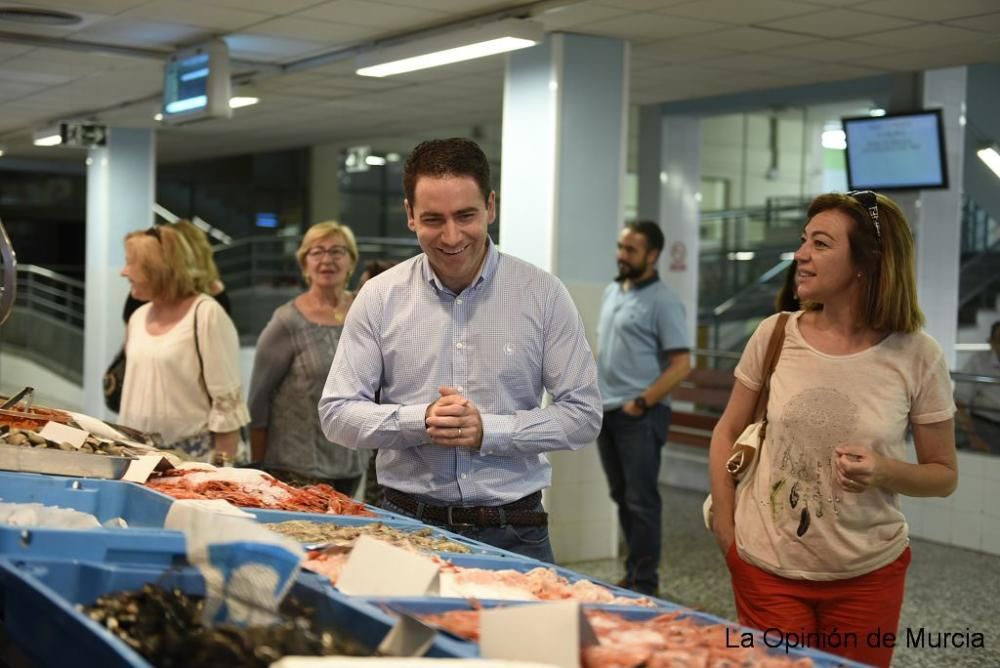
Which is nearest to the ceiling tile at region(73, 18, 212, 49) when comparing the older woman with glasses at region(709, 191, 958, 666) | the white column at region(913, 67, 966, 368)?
the white column at region(913, 67, 966, 368)

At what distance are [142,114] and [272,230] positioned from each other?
8.04 metres

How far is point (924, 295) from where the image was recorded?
10.1 m

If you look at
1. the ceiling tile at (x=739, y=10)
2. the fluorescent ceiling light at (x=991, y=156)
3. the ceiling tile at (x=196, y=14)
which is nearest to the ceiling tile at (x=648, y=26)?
the ceiling tile at (x=739, y=10)

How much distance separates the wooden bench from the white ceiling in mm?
2546

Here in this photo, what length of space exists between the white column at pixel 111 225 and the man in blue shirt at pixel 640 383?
8.60m

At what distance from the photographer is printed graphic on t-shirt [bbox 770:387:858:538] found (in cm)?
310

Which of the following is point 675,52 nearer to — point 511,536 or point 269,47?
point 269,47

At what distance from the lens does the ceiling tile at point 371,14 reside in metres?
7.22

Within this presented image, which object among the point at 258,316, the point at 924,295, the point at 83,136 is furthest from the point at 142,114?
the point at 924,295

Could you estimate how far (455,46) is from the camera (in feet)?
24.5

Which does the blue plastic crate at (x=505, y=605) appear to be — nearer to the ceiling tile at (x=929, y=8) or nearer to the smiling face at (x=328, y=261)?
the smiling face at (x=328, y=261)

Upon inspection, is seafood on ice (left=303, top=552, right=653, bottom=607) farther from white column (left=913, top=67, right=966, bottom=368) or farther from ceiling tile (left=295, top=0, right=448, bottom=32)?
white column (left=913, top=67, right=966, bottom=368)

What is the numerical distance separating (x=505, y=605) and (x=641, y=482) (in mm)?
4468

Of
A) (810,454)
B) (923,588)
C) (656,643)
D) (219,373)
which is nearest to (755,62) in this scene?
(923,588)
